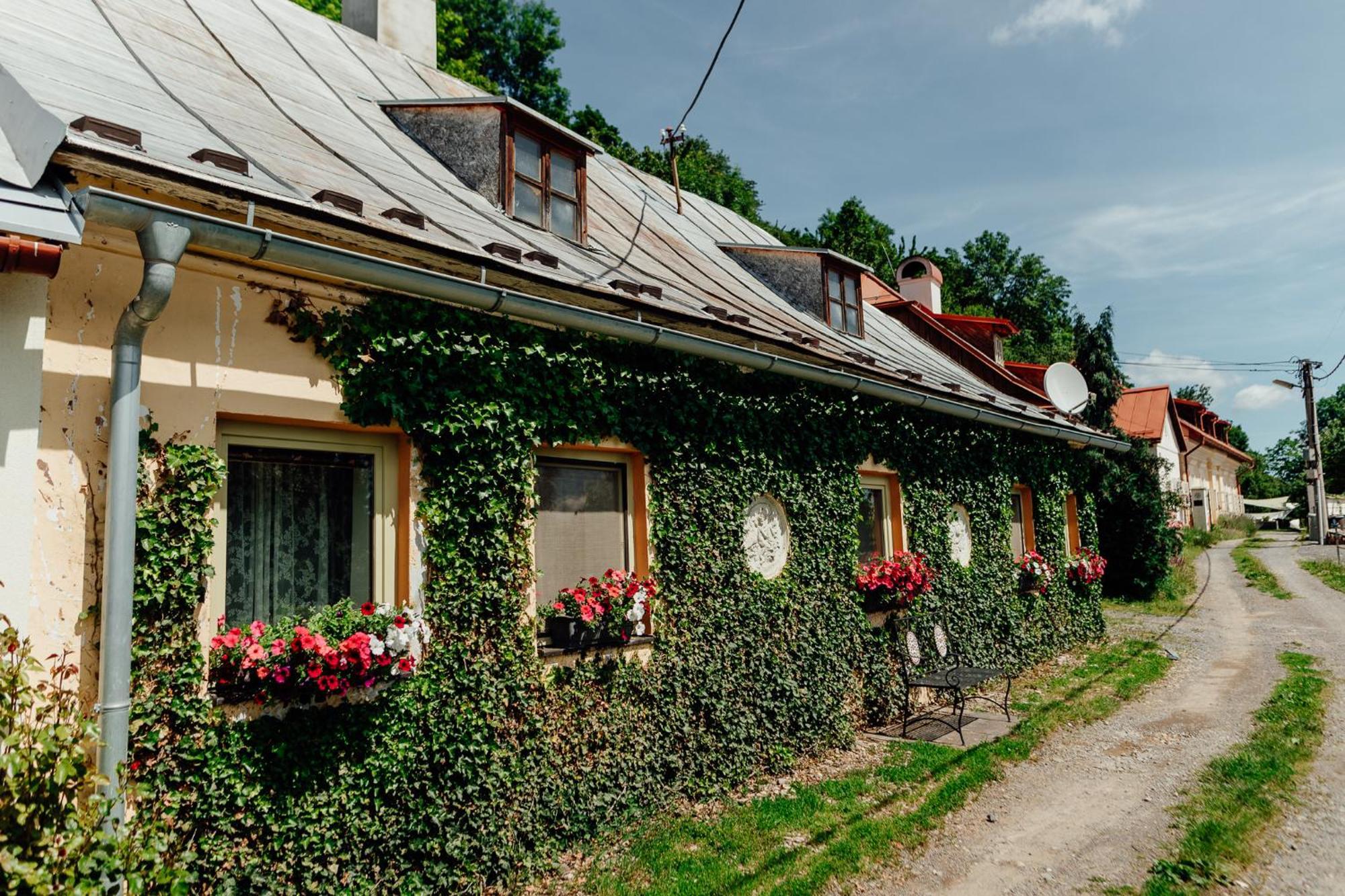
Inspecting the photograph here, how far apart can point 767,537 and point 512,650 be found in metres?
2.91

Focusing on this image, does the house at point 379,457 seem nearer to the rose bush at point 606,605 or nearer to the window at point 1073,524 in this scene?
the rose bush at point 606,605

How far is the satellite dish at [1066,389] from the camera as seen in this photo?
13680mm

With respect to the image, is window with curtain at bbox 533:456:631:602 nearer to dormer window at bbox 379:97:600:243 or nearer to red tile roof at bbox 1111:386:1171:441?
dormer window at bbox 379:97:600:243

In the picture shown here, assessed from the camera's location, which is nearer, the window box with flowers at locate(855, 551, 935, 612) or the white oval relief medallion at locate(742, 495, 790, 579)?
the white oval relief medallion at locate(742, 495, 790, 579)

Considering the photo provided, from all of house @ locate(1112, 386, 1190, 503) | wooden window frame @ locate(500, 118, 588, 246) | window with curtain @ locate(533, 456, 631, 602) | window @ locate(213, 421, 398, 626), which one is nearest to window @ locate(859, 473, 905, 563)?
window with curtain @ locate(533, 456, 631, 602)

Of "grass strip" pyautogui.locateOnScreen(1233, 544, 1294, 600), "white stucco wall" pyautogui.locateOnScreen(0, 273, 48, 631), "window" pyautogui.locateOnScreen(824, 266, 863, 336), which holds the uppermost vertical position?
"window" pyautogui.locateOnScreen(824, 266, 863, 336)

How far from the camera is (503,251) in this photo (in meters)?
5.30

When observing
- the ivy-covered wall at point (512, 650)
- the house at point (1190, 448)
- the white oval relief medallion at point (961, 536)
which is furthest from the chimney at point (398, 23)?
the house at point (1190, 448)

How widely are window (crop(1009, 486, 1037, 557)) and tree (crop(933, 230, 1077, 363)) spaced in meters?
33.6

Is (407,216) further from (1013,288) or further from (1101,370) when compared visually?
(1013,288)

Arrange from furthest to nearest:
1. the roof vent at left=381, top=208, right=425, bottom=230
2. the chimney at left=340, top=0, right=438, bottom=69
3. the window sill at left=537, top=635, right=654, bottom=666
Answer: the chimney at left=340, top=0, right=438, bottom=69 < the window sill at left=537, top=635, right=654, bottom=666 < the roof vent at left=381, top=208, right=425, bottom=230

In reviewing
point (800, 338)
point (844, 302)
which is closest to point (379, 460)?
point (800, 338)

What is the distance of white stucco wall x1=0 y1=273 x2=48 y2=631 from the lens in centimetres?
344

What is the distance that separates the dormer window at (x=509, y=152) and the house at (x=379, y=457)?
0.10 feet
